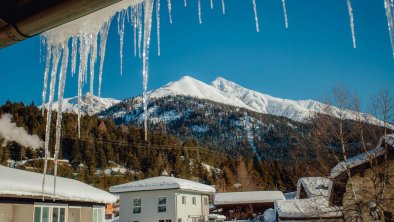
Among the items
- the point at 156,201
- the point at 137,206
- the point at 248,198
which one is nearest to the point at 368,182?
the point at 156,201

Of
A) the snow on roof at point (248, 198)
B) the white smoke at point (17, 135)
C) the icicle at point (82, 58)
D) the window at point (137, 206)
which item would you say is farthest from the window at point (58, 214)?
the white smoke at point (17, 135)

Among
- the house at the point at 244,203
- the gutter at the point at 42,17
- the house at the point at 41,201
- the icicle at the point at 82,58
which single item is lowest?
the house at the point at 244,203

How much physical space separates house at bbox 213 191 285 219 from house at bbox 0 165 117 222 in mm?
32100

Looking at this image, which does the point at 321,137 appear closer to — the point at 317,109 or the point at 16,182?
the point at 317,109

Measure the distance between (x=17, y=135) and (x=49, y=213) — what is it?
80.8 metres

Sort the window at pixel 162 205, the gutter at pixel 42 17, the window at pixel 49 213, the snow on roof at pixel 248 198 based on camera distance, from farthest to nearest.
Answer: the snow on roof at pixel 248 198 < the window at pixel 162 205 < the window at pixel 49 213 < the gutter at pixel 42 17

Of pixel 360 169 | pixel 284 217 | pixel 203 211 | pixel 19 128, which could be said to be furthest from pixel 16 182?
pixel 19 128

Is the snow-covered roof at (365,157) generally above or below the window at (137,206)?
above

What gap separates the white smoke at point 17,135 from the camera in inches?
3280

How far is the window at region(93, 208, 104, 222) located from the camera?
1850 cm

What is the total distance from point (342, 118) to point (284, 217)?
1307 centimetres

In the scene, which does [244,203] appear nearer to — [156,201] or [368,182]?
[156,201]

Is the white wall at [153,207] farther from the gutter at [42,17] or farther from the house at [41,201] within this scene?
the gutter at [42,17]

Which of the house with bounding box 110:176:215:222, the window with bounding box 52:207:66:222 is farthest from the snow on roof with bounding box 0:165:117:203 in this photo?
the house with bounding box 110:176:215:222
